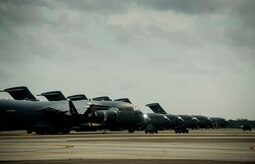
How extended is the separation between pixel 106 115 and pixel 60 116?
9.25m

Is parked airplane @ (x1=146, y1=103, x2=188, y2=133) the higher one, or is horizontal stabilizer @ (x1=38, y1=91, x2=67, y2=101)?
horizontal stabilizer @ (x1=38, y1=91, x2=67, y2=101)

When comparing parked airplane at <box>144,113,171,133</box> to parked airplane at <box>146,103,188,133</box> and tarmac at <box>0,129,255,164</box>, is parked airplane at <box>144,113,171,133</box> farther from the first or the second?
tarmac at <box>0,129,255,164</box>

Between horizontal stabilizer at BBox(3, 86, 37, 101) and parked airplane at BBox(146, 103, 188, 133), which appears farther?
horizontal stabilizer at BBox(3, 86, 37, 101)

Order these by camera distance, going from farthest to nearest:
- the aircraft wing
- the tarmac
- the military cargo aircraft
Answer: the aircraft wing < the military cargo aircraft < the tarmac

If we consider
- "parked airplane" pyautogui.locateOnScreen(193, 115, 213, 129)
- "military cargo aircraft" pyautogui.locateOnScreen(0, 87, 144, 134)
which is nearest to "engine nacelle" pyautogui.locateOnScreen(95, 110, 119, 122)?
"military cargo aircraft" pyautogui.locateOnScreen(0, 87, 144, 134)

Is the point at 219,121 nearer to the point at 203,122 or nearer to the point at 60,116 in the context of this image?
the point at 203,122

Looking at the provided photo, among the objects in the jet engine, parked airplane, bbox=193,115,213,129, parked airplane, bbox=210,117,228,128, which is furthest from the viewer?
parked airplane, bbox=210,117,228,128

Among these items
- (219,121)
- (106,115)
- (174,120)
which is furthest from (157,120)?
(219,121)

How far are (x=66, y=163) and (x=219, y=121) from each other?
161 metres

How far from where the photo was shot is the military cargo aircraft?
71.5 metres

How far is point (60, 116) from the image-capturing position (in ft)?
254

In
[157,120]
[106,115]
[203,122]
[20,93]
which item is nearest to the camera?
[106,115]

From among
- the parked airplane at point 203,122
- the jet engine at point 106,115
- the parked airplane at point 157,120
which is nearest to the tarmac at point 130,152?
the jet engine at point 106,115

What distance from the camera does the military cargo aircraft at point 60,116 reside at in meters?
71.5
